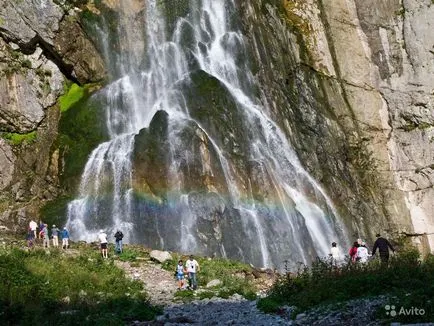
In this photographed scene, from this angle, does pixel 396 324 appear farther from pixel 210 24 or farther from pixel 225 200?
pixel 210 24

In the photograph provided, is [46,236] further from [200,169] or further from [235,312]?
[235,312]

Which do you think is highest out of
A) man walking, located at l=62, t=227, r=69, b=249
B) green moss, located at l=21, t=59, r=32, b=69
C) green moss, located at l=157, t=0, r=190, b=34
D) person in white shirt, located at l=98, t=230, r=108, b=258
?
green moss, located at l=157, t=0, r=190, b=34

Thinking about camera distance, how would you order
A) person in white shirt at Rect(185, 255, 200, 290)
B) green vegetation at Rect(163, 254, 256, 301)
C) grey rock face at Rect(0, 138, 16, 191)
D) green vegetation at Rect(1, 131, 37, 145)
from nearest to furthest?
1. green vegetation at Rect(163, 254, 256, 301)
2. person in white shirt at Rect(185, 255, 200, 290)
3. grey rock face at Rect(0, 138, 16, 191)
4. green vegetation at Rect(1, 131, 37, 145)

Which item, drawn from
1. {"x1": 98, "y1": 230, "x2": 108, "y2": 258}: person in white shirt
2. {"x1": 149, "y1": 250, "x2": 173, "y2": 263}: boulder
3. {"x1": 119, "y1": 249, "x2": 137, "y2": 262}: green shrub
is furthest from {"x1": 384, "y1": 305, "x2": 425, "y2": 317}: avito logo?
{"x1": 98, "y1": 230, "x2": 108, "y2": 258}: person in white shirt

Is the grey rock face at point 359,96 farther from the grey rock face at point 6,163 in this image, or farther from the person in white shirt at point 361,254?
the grey rock face at point 6,163

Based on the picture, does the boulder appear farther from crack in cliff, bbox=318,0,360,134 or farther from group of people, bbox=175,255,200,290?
crack in cliff, bbox=318,0,360,134

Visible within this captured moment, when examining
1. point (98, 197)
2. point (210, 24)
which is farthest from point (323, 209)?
point (210, 24)

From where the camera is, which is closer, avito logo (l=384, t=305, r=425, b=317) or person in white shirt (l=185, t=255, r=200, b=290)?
avito logo (l=384, t=305, r=425, b=317)

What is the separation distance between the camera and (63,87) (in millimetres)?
41688

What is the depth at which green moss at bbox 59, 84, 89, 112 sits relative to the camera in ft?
133

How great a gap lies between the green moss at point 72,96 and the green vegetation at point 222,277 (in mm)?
19132

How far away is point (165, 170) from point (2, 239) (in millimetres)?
10237

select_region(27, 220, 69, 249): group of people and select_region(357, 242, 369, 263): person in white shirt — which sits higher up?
select_region(27, 220, 69, 249): group of people

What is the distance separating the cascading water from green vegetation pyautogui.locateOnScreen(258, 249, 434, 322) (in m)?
13.1
